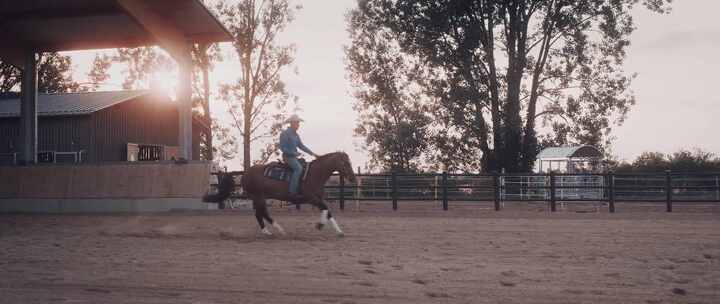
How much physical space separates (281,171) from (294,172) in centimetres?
30

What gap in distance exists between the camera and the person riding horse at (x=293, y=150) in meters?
12.1

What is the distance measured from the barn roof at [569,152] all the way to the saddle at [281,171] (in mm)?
21627

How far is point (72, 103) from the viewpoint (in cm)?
2955

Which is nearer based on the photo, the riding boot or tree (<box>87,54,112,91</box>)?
the riding boot

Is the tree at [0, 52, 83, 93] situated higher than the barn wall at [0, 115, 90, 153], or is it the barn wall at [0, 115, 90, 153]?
the tree at [0, 52, 83, 93]

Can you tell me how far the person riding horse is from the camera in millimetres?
12102

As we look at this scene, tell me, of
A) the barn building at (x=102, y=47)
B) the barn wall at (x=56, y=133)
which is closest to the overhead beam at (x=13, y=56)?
the barn building at (x=102, y=47)

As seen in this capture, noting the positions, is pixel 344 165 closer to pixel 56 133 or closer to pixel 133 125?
pixel 56 133

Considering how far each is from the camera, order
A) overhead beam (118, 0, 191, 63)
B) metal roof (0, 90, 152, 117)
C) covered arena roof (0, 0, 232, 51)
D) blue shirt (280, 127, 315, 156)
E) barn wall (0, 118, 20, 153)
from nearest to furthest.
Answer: blue shirt (280, 127, 315, 156)
overhead beam (118, 0, 191, 63)
covered arena roof (0, 0, 232, 51)
metal roof (0, 90, 152, 117)
barn wall (0, 118, 20, 153)

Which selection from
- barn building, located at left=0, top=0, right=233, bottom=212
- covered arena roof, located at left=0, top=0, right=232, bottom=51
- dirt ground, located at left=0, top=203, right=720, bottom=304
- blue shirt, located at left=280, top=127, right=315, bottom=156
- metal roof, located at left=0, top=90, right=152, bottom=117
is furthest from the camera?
metal roof, located at left=0, top=90, right=152, bottom=117

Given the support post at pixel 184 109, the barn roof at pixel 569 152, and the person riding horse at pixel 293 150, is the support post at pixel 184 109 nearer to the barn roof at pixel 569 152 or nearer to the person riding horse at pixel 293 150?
the person riding horse at pixel 293 150

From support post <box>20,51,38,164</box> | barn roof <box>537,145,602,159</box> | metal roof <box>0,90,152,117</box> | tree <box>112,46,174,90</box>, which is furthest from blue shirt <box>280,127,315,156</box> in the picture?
tree <box>112,46,174,90</box>

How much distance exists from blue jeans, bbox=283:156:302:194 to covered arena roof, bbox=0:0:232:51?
7797 mm

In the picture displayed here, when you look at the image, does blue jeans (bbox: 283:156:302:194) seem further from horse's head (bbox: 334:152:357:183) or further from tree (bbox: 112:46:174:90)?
tree (bbox: 112:46:174:90)
